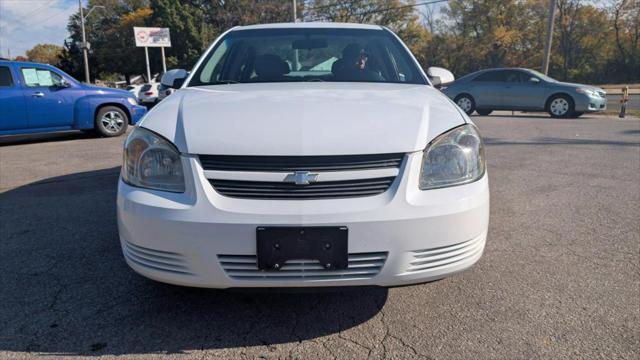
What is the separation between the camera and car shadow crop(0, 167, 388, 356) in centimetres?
→ 214

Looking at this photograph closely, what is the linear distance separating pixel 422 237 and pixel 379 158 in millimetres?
378

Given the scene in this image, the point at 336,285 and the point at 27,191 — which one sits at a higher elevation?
the point at 336,285

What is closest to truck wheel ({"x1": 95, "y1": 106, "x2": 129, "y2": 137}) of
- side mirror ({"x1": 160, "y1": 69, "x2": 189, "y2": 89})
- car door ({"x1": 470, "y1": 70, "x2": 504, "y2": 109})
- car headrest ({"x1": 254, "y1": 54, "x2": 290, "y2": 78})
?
side mirror ({"x1": 160, "y1": 69, "x2": 189, "y2": 89})

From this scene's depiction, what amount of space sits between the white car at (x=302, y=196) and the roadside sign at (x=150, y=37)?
29233mm

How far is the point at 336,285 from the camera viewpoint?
1.94 m

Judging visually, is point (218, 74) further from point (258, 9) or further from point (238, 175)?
point (258, 9)

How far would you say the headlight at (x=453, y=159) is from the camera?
206 cm

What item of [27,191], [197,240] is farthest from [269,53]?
[27,191]

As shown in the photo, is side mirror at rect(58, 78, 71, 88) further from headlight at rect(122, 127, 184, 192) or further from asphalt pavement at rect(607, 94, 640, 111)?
asphalt pavement at rect(607, 94, 640, 111)

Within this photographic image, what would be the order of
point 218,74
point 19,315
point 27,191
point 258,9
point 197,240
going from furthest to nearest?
point 258,9 → point 27,191 → point 218,74 → point 19,315 → point 197,240

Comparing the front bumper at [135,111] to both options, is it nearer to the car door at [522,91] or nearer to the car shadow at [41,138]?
the car shadow at [41,138]

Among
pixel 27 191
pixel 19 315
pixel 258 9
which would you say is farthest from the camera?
pixel 258 9

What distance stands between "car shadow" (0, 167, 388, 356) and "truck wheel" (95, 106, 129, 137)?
20.3 ft

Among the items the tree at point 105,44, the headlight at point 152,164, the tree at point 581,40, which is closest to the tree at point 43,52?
the tree at point 105,44
